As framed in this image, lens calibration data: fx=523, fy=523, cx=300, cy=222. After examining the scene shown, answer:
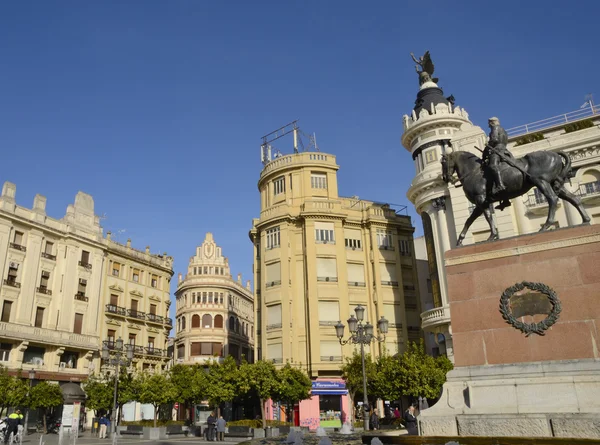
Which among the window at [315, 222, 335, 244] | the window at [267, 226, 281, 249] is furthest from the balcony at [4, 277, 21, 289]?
the window at [315, 222, 335, 244]

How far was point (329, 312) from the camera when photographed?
43.9 m

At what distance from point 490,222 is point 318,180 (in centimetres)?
3674

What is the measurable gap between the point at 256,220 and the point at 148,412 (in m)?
21.0

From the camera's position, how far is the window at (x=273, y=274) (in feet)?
148

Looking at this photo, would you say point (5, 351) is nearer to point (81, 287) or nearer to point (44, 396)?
point (44, 396)

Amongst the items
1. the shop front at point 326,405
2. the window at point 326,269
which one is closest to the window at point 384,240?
the window at point 326,269

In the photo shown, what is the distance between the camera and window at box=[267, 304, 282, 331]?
44.3 metres

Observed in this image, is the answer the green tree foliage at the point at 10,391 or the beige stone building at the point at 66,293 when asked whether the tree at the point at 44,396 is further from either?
the beige stone building at the point at 66,293

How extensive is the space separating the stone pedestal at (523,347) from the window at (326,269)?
3316 cm

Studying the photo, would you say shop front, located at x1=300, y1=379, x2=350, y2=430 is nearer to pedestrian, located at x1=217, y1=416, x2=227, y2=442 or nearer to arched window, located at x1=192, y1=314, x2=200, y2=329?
pedestrian, located at x1=217, y1=416, x2=227, y2=442

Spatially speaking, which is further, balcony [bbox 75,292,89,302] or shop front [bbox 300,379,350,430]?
balcony [bbox 75,292,89,302]

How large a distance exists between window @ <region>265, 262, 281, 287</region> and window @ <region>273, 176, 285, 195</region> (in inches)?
287

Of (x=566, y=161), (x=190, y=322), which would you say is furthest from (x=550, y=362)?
(x=190, y=322)

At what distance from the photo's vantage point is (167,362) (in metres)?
54.4
